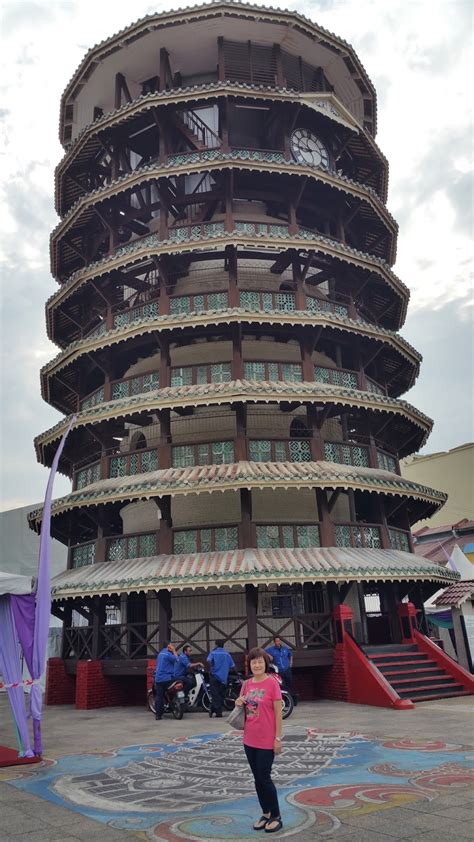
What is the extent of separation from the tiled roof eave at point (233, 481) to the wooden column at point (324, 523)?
979mm

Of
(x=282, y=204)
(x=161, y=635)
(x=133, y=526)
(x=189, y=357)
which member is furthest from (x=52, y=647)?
(x=282, y=204)

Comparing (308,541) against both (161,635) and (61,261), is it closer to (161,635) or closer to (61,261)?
(161,635)

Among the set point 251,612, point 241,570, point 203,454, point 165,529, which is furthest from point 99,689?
point 203,454

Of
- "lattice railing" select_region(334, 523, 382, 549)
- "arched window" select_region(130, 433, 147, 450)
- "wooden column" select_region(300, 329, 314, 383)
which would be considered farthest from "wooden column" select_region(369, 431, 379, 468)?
"arched window" select_region(130, 433, 147, 450)

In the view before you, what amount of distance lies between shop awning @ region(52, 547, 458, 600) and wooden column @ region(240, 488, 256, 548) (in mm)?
416

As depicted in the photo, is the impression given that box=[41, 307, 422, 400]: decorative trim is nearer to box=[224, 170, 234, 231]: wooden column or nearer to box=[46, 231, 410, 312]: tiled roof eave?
box=[46, 231, 410, 312]: tiled roof eave

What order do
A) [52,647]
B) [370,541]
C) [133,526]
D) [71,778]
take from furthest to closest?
[52,647], [133,526], [370,541], [71,778]

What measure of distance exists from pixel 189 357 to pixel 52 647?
1655 centimetres

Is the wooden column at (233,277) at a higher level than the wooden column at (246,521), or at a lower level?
higher

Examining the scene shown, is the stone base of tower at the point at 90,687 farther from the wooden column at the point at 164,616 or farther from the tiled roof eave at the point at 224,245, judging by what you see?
the tiled roof eave at the point at 224,245

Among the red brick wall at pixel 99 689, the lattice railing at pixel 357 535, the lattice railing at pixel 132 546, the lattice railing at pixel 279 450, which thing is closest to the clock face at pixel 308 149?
the lattice railing at pixel 279 450

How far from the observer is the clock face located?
26359 mm

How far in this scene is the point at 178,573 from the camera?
59.1 feet

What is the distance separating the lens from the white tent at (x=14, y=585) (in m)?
11.2
